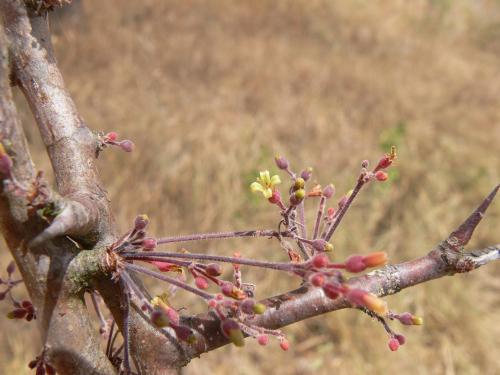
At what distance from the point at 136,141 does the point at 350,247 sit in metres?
1.23

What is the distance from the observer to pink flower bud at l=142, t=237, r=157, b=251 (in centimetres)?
46

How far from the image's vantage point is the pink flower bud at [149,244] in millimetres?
463

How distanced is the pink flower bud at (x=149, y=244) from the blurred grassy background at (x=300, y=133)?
69.4 inches

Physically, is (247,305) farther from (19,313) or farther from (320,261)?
(19,313)

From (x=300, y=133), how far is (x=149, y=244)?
2.62m

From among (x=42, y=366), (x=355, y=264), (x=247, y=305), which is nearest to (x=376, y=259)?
(x=355, y=264)

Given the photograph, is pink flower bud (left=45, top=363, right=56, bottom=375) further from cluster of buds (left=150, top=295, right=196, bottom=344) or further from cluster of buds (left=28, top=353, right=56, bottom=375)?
cluster of buds (left=150, top=295, right=196, bottom=344)

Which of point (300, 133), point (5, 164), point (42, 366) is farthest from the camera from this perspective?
point (300, 133)

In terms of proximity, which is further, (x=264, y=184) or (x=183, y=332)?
(x=264, y=184)

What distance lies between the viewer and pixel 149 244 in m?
0.46

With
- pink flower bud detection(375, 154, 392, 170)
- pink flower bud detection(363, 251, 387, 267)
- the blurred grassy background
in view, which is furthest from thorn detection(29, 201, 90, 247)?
the blurred grassy background

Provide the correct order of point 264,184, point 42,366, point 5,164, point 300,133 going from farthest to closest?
point 300,133
point 264,184
point 42,366
point 5,164

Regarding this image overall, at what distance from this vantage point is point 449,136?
10.8 ft

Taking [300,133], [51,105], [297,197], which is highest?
[300,133]
